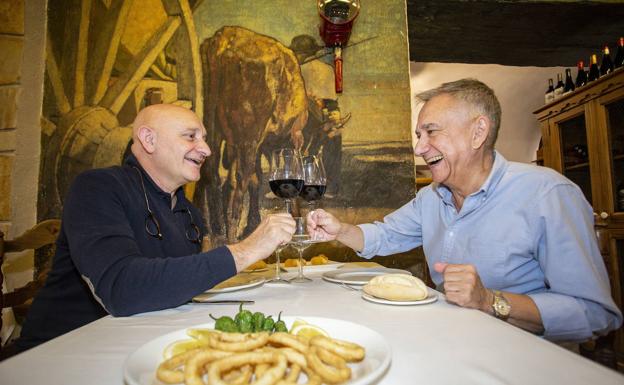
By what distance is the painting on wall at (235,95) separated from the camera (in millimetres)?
3057

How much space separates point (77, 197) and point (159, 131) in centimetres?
63

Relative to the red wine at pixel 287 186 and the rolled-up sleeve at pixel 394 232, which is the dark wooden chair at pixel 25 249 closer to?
the red wine at pixel 287 186

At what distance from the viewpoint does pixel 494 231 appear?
57.9 inches

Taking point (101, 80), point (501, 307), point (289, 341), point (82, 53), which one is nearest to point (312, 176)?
point (501, 307)

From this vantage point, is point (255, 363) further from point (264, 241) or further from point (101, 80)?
point (101, 80)

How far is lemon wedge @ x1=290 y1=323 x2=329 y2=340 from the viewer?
2.39 feet

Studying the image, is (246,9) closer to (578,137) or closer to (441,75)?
(578,137)

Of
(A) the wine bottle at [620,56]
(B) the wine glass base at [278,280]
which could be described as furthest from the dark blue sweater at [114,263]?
(A) the wine bottle at [620,56]

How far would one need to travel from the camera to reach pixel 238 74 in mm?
3168

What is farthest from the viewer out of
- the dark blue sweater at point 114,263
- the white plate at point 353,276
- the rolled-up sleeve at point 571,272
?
the white plate at point 353,276

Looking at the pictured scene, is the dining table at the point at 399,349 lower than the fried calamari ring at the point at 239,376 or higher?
lower

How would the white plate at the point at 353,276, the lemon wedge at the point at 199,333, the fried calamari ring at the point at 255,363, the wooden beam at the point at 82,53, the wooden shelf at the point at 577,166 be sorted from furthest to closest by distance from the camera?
the wooden shelf at the point at 577,166, the wooden beam at the point at 82,53, the white plate at the point at 353,276, the lemon wedge at the point at 199,333, the fried calamari ring at the point at 255,363

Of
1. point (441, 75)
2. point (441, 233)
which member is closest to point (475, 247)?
point (441, 233)

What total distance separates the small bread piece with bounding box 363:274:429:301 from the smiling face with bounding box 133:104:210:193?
1146 mm
